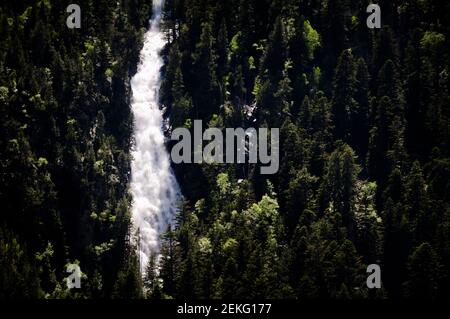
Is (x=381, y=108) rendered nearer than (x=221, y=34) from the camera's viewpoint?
Yes

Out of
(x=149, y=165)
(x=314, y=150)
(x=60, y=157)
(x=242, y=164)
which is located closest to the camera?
(x=60, y=157)

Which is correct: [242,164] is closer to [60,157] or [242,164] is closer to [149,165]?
[149,165]

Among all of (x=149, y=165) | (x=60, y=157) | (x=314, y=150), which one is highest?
(x=314, y=150)

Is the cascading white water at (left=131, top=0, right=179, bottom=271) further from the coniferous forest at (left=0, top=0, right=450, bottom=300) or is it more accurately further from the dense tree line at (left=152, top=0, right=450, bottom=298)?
the dense tree line at (left=152, top=0, right=450, bottom=298)

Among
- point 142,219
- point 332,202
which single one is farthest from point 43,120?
point 332,202

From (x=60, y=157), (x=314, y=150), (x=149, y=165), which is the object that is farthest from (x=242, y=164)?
(x=60, y=157)

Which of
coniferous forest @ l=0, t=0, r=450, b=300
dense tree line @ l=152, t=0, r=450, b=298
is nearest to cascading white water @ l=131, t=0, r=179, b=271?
coniferous forest @ l=0, t=0, r=450, b=300
